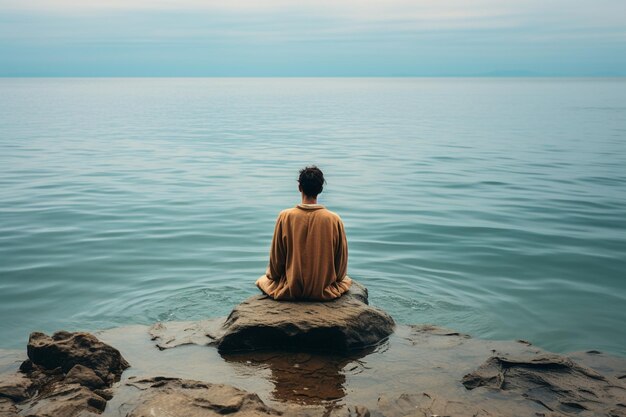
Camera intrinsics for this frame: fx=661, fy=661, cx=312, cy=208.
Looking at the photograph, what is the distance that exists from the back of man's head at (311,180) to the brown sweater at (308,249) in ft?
0.56

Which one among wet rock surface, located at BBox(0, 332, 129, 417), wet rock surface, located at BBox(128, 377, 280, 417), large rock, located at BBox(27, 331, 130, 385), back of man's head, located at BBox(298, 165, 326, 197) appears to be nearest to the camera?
wet rock surface, located at BBox(128, 377, 280, 417)

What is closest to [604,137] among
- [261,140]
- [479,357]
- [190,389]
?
[261,140]

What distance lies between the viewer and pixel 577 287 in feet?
33.6

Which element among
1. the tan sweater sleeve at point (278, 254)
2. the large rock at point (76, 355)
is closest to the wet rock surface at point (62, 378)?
the large rock at point (76, 355)

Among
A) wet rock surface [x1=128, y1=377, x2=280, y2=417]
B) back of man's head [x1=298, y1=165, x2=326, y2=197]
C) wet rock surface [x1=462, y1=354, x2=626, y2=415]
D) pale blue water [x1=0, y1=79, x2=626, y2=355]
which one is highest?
back of man's head [x1=298, y1=165, x2=326, y2=197]

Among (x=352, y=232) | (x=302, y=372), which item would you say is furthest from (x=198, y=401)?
(x=352, y=232)

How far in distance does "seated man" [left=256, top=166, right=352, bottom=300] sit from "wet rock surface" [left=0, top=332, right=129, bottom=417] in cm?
194

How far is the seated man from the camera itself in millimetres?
7039

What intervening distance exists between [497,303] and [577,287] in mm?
1605

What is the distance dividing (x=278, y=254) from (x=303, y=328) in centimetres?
106

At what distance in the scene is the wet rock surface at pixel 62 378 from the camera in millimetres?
5094

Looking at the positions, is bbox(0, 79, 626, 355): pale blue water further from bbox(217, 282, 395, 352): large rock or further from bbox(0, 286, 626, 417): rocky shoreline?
bbox(217, 282, 395, 352): large rock

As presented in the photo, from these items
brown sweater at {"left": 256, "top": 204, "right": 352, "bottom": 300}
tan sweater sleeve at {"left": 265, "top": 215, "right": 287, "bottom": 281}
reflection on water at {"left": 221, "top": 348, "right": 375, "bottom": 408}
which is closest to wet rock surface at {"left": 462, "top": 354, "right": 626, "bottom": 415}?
reflection on water at {"left": 221, "top": 348, "right": 375, "bottom": 408}

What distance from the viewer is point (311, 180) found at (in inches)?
273
